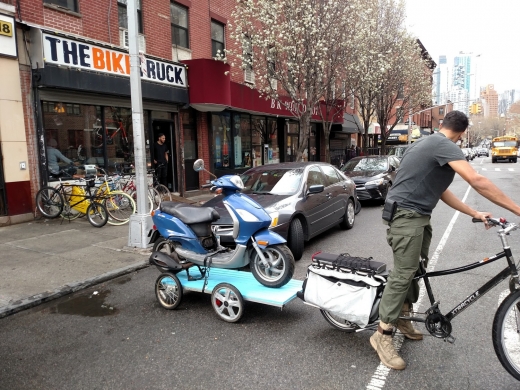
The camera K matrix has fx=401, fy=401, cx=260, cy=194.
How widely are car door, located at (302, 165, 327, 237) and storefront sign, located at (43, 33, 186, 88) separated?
3623 mm

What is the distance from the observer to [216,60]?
12.9 m

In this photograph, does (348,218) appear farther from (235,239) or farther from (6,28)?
(6,28)

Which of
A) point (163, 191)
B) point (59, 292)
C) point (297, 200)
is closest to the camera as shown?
Result: point (59, 292)

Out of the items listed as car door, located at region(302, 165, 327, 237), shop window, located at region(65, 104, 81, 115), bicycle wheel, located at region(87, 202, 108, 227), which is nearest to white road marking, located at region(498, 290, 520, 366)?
car door, located at region(302, 165, 327, 237)

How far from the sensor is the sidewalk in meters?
5.07

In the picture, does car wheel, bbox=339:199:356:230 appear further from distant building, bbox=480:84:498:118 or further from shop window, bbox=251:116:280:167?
distant building, bbox=480:84:498:118

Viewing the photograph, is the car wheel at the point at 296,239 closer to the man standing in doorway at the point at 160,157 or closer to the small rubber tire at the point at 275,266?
the small rubber tire at the point at 275,266

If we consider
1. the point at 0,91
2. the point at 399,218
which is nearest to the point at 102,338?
the point at 399,218

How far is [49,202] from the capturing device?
908 cm

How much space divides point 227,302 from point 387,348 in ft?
5.37

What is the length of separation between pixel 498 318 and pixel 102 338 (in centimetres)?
344

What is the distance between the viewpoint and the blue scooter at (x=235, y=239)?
430 cm

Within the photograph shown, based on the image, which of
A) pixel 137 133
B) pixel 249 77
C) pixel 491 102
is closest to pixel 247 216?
pixel 137 133

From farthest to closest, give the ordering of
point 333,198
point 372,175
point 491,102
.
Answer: point 491,102
point 372,175
point 333,198
